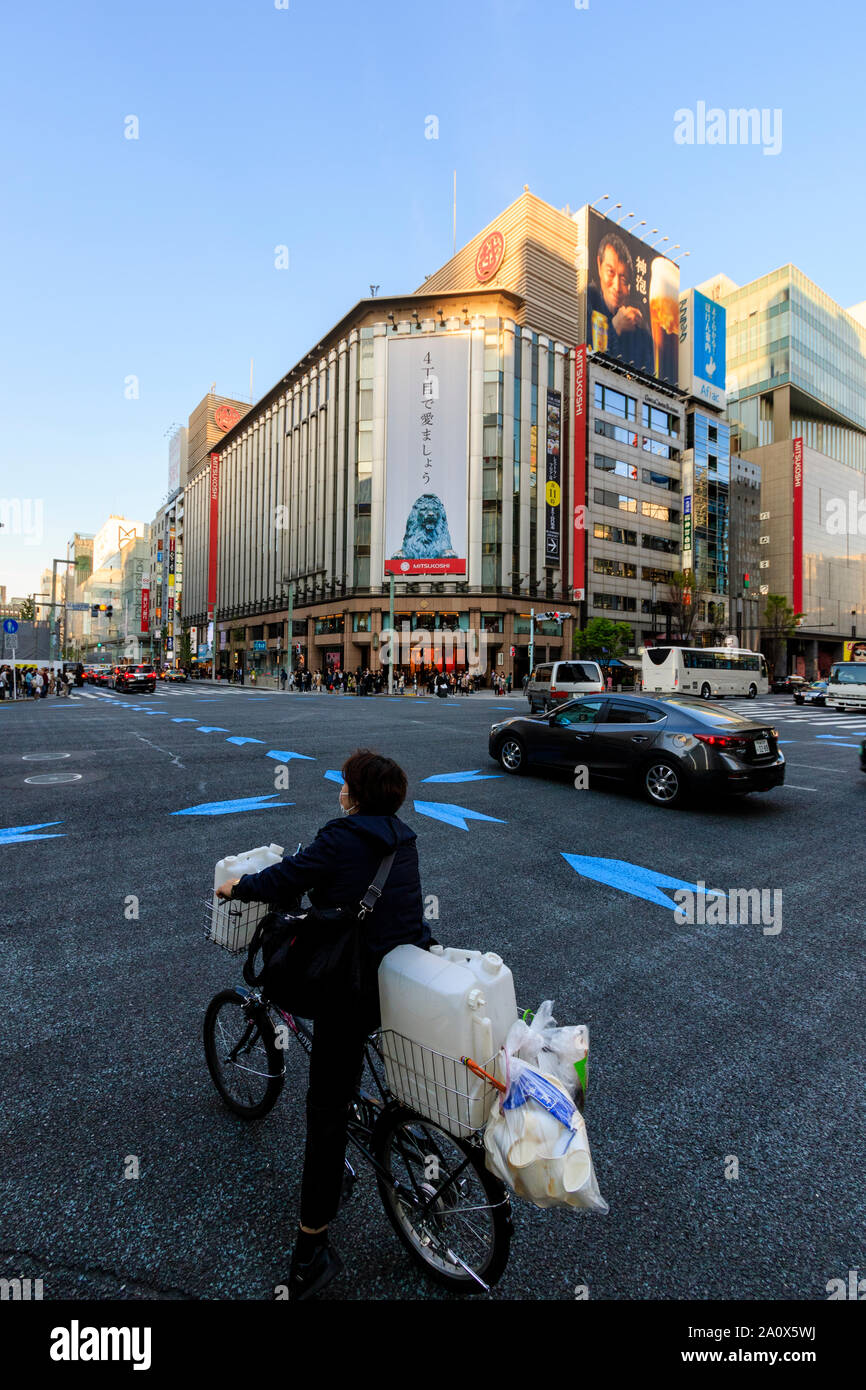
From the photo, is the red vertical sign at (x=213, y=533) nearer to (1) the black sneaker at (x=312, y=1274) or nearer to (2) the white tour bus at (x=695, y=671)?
(2) the white tour bus at (x=695, y=671)

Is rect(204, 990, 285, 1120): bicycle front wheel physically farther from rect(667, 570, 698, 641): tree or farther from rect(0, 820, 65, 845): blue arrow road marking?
rect(667, 570, 698, 641): tree

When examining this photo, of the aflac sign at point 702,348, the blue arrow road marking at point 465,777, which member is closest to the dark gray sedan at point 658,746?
the blue arrow road marking at point 465,777

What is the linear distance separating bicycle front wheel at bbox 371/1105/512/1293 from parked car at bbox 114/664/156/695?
4417 centimetres

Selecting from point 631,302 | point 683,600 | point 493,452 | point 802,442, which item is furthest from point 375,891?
point 802,442

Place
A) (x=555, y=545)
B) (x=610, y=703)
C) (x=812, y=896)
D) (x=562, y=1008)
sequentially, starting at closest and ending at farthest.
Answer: (x=562, y=1008), (x=812, y=896), (x=610, y=703), (x=555, y=545)

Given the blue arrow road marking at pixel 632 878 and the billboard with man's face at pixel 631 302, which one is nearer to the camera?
the blue arrow road marking at pixel 632 878

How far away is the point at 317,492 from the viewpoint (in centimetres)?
6794

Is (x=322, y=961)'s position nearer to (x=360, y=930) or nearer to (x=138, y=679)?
(x=360, y=930)

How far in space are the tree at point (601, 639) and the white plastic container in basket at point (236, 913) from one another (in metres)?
55.5

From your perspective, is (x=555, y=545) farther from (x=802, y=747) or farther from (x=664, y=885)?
(x=664, y=885)

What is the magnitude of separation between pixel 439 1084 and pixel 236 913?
4.19 feet

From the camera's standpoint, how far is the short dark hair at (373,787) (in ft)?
7.97
